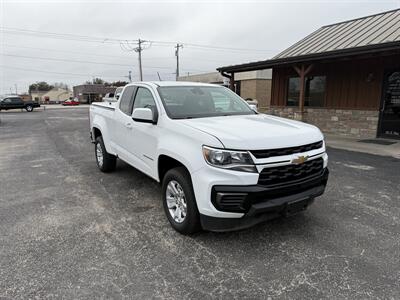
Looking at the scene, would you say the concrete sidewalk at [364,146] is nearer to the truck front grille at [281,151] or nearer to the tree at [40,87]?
the truck front grille at [281,151]

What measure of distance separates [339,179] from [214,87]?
9.95 ft

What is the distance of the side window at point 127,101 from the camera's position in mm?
4922

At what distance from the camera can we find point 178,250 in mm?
3207

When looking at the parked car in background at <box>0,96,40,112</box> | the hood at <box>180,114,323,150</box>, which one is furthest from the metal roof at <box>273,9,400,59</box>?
the parked car in background at <box>0,96,40,112</box>

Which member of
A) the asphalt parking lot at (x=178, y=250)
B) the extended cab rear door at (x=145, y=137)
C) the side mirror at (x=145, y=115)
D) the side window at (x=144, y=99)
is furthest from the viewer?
the side window at (x=144, y=99)

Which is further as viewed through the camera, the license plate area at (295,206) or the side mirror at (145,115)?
the side mirror at (145,115)

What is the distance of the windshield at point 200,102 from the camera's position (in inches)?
157

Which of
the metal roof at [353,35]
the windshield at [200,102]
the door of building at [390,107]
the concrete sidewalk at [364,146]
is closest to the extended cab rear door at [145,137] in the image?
the windshield at [200,102]

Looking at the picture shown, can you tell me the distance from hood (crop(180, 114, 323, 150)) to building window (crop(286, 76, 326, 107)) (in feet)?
32.5

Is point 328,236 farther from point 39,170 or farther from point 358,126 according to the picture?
point 358,126

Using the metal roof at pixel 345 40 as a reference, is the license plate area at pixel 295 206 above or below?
below

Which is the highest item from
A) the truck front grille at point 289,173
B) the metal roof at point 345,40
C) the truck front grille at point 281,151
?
the metal roof at point 345,40

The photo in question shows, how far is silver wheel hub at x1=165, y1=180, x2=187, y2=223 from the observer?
348 cm

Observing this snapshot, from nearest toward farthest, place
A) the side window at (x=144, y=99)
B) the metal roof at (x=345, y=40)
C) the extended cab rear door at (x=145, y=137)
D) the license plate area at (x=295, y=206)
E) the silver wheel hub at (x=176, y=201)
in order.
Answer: the license plate area at (x=295, y=206) → the silver wheel hub at (x=176, y=201) → the extended cab rear door at (x=145, y=137) → the side window at (x=144, y=99) → the metal roof at (x=345, y=40)
